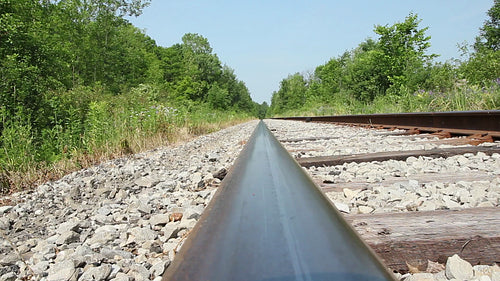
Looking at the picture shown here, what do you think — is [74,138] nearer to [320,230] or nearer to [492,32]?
[320,230]

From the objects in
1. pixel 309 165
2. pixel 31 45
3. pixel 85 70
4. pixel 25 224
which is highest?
pixel 85 70

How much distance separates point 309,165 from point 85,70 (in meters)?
23.0

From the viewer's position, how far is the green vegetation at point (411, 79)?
21.6 ft

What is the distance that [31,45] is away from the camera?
26.9ft

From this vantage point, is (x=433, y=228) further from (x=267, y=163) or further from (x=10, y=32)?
(x=10, y=32)

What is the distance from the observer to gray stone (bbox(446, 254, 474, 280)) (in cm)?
80

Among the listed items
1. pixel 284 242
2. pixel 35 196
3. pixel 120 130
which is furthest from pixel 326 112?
pixel 284 242

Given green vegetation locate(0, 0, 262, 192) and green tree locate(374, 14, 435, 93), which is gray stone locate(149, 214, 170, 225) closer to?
green vegetation locate(0, 0, 262, 192)

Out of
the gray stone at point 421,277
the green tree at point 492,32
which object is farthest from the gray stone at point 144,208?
the green tree at point 492,32

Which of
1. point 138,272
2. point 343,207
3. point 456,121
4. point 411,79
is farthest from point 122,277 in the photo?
point 411,79

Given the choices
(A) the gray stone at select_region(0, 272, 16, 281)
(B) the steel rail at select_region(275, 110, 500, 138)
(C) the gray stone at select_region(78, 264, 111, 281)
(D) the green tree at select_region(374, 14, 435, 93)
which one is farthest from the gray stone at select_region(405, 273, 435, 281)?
(D) the green tree at select_region(374, 14, 435, 93)

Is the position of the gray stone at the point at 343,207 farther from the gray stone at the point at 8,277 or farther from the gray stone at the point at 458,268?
the gray stone at the point at 8,277

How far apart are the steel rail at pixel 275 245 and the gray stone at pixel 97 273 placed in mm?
527

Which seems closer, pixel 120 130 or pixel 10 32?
pixel 120 130
